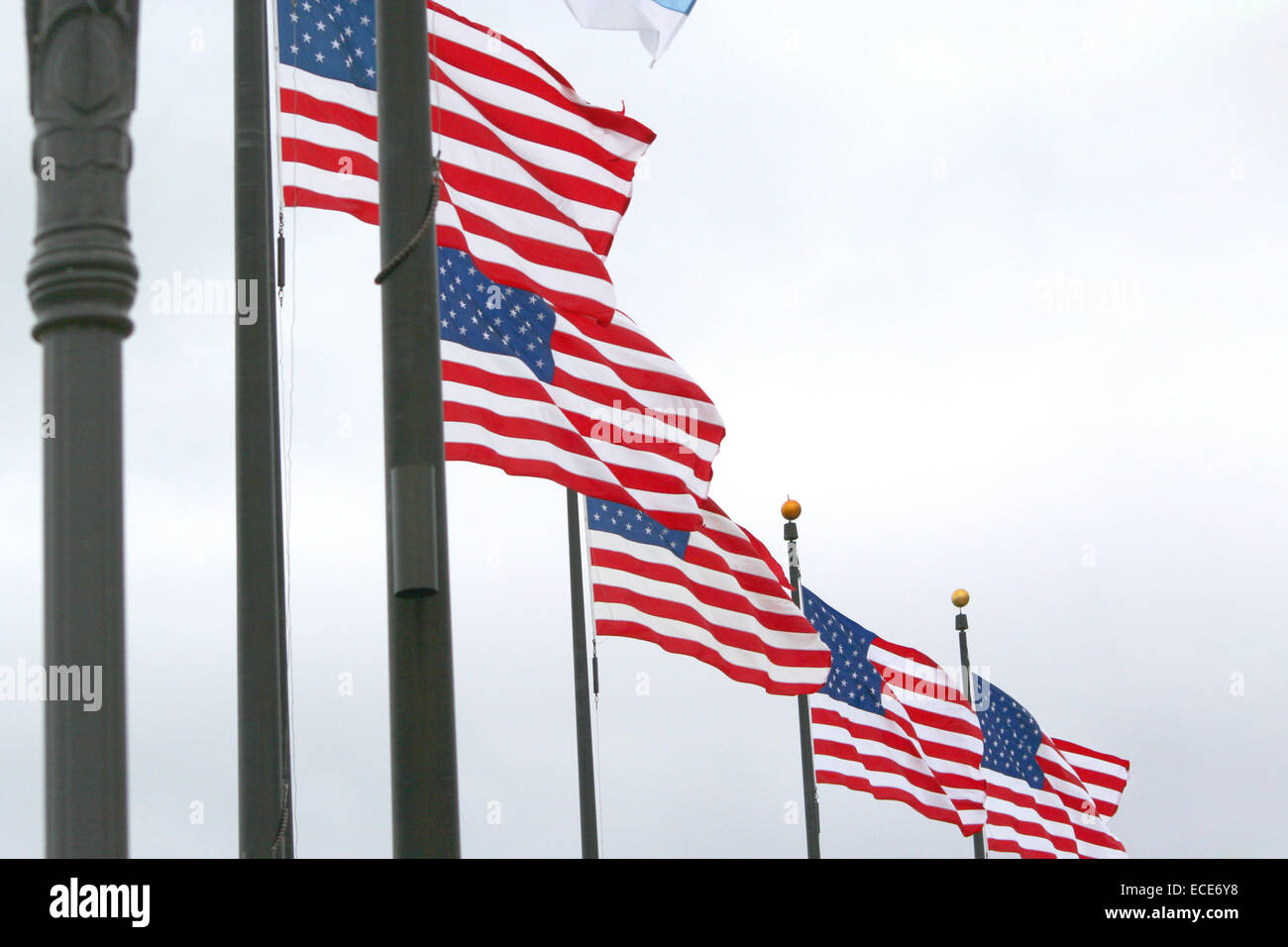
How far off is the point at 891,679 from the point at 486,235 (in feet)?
40.9

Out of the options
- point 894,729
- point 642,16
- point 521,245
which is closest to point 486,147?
point 521,245

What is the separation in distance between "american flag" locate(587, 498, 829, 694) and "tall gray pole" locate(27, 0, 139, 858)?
40.4 ft

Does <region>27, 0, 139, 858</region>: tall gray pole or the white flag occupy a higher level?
the white flag

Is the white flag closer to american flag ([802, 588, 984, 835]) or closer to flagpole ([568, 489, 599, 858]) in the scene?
flagpole ([568, 489, 599, 858])

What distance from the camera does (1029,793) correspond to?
29.8m

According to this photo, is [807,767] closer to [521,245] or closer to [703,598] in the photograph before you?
[703,598]

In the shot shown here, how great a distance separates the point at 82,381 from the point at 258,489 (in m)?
4.52

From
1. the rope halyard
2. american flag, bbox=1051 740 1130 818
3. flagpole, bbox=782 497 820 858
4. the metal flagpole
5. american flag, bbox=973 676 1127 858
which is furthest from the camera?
american flag, bbox=1051 740 1130 818

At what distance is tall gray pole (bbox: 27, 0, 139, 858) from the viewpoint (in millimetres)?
4723

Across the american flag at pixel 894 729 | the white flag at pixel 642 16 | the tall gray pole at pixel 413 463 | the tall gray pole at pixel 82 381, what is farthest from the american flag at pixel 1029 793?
the tall gray pole at pixel 82 381

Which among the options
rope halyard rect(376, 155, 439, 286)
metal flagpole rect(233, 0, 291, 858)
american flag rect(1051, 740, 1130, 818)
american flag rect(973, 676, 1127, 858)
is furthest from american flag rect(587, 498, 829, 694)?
american flag rect(1051, 740, 1130, 818)
